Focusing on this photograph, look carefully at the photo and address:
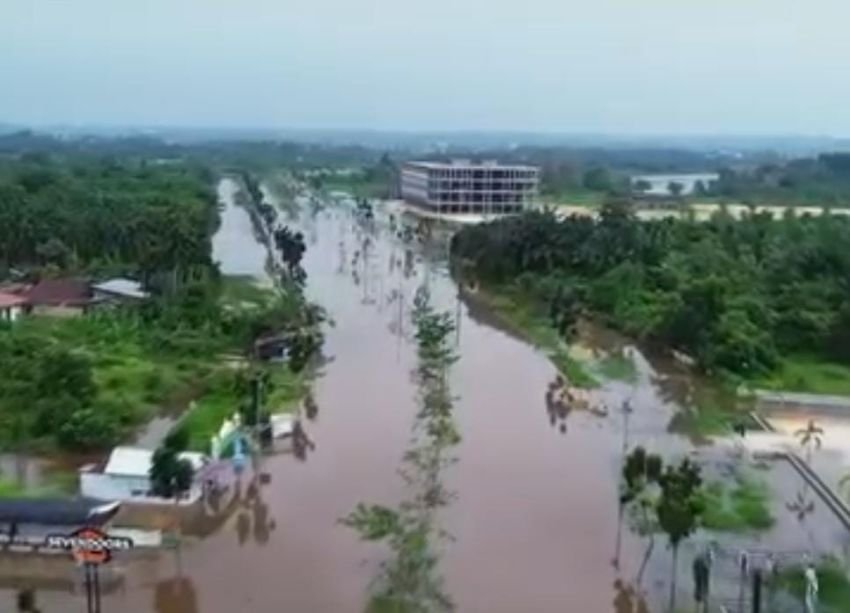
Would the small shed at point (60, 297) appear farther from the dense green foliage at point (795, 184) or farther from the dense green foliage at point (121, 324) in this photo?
the dense green foliage at point (795, 184)

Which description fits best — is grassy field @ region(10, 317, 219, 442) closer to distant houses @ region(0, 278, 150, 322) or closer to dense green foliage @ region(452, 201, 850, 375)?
distant houses @ region(0, 278, 150, 322)

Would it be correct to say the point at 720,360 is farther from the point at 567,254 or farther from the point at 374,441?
the point at 567,254

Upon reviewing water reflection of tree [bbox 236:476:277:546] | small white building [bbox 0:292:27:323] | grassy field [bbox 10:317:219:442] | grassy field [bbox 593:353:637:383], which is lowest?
grassy field [bbox 593:353:637:383]

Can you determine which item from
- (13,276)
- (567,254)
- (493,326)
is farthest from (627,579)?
(13,276)

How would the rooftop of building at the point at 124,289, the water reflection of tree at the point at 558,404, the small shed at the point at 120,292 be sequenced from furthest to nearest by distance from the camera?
the rooftop of building at the point at 124,289
the small shed at the point at 120,292
the water reflection of tree at the point at 558,404

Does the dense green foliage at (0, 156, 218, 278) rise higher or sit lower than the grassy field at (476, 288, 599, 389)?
higher

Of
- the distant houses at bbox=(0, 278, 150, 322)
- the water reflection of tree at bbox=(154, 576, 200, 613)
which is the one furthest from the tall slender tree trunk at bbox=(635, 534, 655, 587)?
the distant houses at bbox=(0, 278, 150, 322)

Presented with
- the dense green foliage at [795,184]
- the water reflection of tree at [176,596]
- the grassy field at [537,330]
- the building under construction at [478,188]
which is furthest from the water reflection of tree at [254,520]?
the dense green foliage at [795,184]
